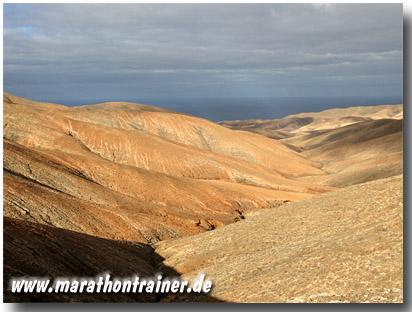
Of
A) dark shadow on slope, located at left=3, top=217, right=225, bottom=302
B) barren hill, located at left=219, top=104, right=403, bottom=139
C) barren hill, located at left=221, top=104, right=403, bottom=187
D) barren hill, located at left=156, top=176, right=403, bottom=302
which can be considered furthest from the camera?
barren hill, located at left=219, top=104, right=403, bottom=139

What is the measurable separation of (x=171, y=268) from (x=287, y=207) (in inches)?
299

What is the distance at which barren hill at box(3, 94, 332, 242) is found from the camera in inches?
1093

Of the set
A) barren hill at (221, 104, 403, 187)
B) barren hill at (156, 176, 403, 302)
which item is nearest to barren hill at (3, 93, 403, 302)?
barren hill at (156, 176, 403, 302)

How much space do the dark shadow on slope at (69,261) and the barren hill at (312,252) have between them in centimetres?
103

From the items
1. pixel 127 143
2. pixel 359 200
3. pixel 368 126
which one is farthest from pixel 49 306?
pixel 368 126

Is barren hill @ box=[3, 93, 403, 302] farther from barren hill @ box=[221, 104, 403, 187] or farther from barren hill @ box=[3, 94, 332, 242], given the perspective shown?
barren hill @ box=[221, 104, 403, 187]

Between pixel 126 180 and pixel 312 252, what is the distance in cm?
2482

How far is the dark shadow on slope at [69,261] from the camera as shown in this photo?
13414mm

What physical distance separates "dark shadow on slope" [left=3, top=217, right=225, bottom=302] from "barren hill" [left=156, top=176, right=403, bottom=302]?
1.03m

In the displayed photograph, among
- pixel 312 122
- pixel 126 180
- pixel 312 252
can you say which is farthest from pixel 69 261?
pixel 312 122

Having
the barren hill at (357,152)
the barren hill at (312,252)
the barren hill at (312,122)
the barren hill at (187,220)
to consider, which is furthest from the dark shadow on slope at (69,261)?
the barren hill at (312,122)

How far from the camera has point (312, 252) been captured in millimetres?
16516

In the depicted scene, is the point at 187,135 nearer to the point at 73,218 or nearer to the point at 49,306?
the point at 73,218

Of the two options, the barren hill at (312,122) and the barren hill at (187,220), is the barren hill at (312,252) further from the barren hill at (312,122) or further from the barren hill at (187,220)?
the barren hill at (312,122)
